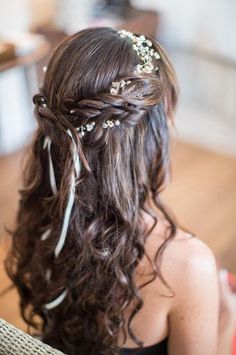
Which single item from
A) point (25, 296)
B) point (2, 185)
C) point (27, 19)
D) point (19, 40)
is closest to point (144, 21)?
point (27, 19)

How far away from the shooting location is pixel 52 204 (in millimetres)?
878

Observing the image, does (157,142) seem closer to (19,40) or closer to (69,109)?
(69,109)

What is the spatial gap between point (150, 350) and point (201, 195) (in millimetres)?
1366

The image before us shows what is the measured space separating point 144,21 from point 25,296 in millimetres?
2392

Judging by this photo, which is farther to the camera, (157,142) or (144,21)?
(144,21)

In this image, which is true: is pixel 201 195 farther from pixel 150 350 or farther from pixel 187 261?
pixel 187 261

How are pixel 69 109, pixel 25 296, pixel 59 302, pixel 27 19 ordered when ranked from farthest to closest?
pixel 27 19
pixel 25 296
pixel 59 302
pixel 69 109

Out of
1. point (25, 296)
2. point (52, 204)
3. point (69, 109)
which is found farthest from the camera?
point (25, 296)

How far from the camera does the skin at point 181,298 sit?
823 millimetres

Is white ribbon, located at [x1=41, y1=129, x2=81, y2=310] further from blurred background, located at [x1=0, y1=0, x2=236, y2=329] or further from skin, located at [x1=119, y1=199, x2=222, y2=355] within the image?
blurred background, located at [x1=0, y1=0, x2=236, y2=329]

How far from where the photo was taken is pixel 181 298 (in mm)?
839

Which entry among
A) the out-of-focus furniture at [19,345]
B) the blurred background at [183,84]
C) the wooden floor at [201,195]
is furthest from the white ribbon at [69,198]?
the blurred background at [183,84]

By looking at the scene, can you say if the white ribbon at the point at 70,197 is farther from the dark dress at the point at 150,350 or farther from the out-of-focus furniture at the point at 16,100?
the out-of-focus furniture at the point at 16,100

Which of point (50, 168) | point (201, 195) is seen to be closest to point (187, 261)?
point (50, 168)
